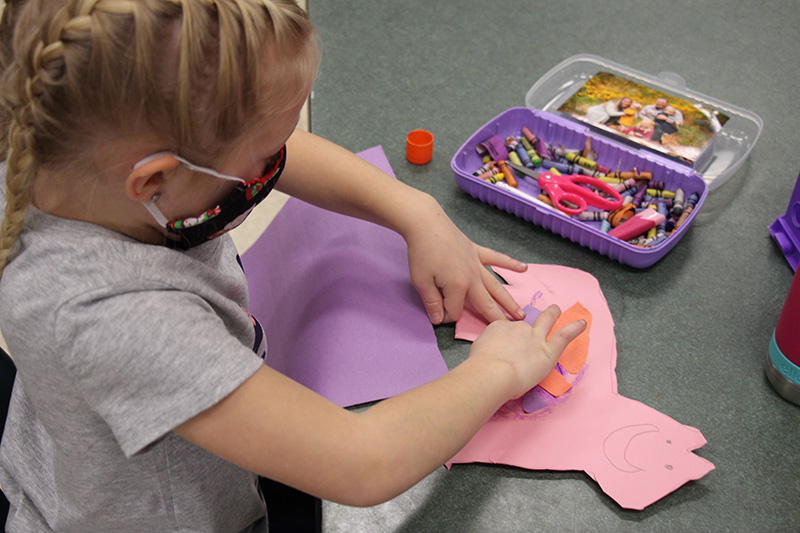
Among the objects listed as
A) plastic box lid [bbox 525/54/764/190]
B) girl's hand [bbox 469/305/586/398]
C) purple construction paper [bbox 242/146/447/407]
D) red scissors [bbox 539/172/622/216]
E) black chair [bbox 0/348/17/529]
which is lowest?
black chair [bbox 0/348/17/529]

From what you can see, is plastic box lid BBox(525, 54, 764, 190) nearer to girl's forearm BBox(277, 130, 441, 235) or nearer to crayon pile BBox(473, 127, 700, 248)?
crayon pile BBox(473, 127, 700, 248)

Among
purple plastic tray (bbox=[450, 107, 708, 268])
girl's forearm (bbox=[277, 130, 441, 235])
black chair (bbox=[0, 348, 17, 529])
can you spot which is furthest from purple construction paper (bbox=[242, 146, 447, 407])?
black chair (bbox=[0, 348, 17, 529])

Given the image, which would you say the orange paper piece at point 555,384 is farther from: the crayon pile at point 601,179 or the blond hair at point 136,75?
the blond hair at point 136,75

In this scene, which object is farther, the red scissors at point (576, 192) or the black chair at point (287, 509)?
the red scissors at point (576, 192)

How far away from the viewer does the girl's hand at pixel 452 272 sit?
69 centimetres

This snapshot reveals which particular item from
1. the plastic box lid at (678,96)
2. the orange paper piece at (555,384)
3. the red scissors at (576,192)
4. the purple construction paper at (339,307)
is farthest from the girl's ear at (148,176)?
the plastic box lid at (678,96)

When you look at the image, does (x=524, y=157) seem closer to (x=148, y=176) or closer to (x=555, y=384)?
(x=555, y=384)

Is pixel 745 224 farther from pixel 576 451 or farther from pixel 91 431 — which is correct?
pixel 91 431

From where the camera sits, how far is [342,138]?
0.95 metres

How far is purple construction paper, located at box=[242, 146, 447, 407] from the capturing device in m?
0.64

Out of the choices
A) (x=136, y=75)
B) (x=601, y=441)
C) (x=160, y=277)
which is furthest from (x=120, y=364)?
(x=601, y=441)

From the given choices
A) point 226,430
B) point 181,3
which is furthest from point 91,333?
point 181,3

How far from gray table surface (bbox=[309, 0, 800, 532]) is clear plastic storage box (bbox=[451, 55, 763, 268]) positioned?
0.02 meters

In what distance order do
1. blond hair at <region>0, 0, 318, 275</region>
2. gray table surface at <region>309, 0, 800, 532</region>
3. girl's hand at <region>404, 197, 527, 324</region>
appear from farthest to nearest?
girl's hand at <region>404, 197, 527, 324</region> → gray table surface at <region>309, 0, 800, 532</region> → blond hair at <region>0, 0, 318, 275</region>
